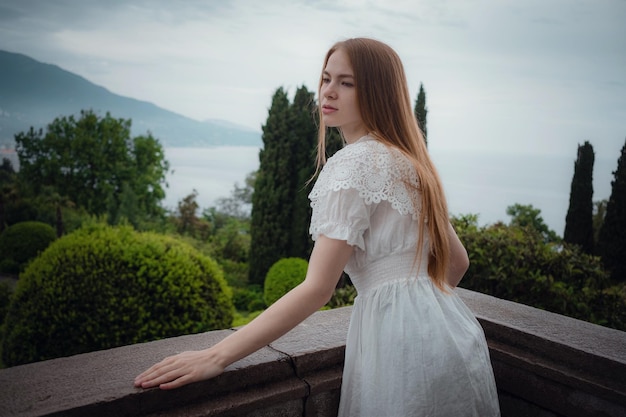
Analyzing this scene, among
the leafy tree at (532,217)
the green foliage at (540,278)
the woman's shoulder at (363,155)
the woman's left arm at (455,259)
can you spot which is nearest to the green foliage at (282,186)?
the green foliage at (540,278)

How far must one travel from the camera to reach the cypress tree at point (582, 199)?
500 inches

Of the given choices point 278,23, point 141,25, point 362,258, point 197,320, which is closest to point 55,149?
point 141,25

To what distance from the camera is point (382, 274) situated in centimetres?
132

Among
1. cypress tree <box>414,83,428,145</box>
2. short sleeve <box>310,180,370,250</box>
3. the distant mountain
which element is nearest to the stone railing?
short sleeve <box>310,180,370,250</box>

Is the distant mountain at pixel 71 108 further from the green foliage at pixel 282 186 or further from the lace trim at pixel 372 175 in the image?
the lace trim at pixel 372 175

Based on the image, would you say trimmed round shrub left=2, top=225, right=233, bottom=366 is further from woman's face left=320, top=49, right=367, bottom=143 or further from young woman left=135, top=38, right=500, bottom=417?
woman's face left=320, top=49, right=367, bottom=143

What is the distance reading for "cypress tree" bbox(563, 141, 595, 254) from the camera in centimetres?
1269

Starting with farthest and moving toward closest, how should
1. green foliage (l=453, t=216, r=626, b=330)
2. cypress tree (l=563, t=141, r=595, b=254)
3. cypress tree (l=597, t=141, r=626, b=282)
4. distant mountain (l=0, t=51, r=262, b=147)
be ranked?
distant mountain (l=0, t=51, r=262, b=147), cypress tree (l=563, t=141, r=595, b=254), cypress tree (l=597, t=141, r=626, b=282), green foliage (l=453, t=216, r=626, b=330)

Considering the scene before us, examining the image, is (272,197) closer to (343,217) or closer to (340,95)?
(340,95)

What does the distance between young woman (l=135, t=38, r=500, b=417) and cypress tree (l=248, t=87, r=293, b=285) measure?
386 inches

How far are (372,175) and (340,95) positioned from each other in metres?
0.32

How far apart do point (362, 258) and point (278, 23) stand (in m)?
14.1

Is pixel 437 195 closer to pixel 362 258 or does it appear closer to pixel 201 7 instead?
pixel 362 258

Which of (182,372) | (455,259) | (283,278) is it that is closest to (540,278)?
(455,259)
